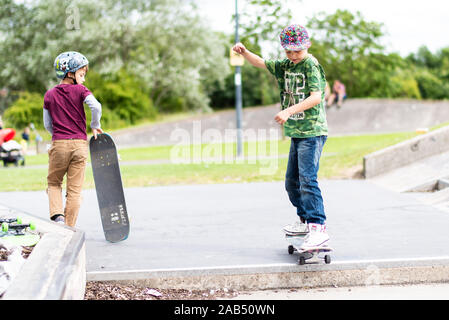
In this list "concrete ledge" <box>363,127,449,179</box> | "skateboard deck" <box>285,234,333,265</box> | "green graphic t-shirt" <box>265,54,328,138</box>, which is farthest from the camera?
"concrete ledge" <box>363,127,449,179</box>

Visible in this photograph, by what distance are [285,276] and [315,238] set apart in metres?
0.38

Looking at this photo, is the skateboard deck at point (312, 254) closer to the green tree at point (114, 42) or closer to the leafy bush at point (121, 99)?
the green tree at point (114, 42)

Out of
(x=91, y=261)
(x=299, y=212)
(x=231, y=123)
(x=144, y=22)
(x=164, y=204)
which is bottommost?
(x=231, y=123)

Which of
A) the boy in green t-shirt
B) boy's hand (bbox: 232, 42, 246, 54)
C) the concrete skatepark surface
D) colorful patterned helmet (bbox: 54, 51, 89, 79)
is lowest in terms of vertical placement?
the concrete skatepark surface

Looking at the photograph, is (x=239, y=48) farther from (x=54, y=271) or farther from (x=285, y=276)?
(x=54, y=271)

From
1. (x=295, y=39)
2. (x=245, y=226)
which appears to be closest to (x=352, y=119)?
(x=245, y=226)

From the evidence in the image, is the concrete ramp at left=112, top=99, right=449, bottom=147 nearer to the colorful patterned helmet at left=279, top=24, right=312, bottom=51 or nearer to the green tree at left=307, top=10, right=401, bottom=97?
→ the green tree at left=307, top=10, right=401, bottom=97

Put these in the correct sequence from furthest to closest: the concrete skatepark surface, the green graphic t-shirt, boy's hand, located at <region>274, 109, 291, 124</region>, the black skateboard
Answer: the black skateboard, the concrete skatepark surface, the green graphic t-shirt, boy's hand, located at <region>274, 109, 291, 124</region>

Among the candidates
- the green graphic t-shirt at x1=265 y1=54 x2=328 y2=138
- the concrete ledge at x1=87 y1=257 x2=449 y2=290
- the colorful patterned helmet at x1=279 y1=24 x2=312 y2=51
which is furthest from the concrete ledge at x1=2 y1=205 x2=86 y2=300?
the colorful patterned helmet at x1=279 y1=24 x2=312 y2=51

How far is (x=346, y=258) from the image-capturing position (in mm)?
4109

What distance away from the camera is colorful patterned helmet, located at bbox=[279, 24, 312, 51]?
13.1 feet
